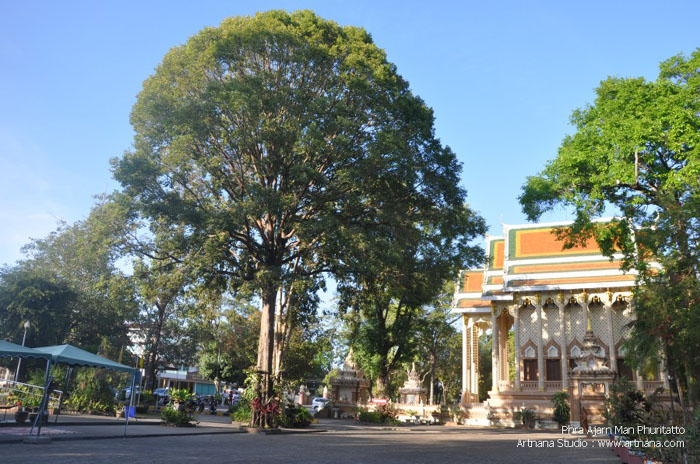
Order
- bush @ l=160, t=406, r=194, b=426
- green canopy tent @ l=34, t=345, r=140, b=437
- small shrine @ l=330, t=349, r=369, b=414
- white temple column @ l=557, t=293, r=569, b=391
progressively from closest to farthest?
green canopy tent @ l=34, t=345, r=140, b=437 < bush @ l=160, t=406, r=194, b=426 < white temple column @ l=557, t=293, r=569, b=391 < small shrine @ l=330, t=349, r=369, b=414

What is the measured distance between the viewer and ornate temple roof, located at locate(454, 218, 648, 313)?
38969mm

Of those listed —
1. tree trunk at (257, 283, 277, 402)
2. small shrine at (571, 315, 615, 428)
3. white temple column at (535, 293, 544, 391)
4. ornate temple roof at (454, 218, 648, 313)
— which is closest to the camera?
tree trunk at (257, 283, 277, 402)

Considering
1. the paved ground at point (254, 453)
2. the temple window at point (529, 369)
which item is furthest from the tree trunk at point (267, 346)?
the temple window at point (529, 369)

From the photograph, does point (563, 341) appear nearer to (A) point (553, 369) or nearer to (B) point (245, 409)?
(A) point (553, 369)

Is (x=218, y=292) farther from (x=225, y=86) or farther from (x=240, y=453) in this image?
(x=240, y=453)

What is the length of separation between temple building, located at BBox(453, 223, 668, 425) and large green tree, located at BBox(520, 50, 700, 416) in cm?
1310

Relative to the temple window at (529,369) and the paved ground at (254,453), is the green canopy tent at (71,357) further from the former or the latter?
the temple window at (529,369)

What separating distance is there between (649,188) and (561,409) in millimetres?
17186

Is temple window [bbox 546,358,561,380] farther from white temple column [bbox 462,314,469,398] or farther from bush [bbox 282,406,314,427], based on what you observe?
bush [bbox 282,406,314,427]

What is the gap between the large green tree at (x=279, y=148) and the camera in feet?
62.3

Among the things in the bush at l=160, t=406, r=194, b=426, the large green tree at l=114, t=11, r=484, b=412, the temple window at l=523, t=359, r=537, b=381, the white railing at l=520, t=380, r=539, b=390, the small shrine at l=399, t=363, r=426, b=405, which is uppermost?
the large green tree at l=114, t=11, r=484, b=412

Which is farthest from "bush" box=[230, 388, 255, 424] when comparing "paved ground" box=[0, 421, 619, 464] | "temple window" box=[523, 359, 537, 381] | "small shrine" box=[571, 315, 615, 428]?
"temple window" box=[523, 359, 537, 381]

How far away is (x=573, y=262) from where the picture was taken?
4088 cm

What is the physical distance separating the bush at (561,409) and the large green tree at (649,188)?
38.2 ft
